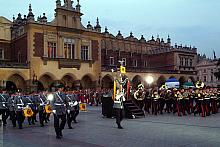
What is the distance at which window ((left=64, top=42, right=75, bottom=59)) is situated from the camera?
3700 cm

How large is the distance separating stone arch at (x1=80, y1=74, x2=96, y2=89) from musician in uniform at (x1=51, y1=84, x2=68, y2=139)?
2785cm

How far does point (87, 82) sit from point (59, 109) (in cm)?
2988

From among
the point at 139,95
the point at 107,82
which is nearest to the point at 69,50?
the point at 107,82

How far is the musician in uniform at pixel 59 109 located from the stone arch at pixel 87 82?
91.4 feet

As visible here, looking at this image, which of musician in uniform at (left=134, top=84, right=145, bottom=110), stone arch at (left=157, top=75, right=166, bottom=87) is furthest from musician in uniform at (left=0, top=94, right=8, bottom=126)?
stone arch at (left=157, top=75, right=166, bottom=87)

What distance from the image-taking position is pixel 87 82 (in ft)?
133

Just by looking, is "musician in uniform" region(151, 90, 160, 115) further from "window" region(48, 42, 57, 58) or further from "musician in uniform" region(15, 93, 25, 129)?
"window" region(48, 42, 57, 58)

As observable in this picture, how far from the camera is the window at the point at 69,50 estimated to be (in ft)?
121

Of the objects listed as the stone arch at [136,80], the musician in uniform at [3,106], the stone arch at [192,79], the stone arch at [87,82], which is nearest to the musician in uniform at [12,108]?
the musician in uniform at [3,106]

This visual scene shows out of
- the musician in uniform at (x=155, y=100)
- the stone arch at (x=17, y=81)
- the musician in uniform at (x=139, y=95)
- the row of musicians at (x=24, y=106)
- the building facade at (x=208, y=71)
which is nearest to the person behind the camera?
the row of musicians at (x=24, y=106)

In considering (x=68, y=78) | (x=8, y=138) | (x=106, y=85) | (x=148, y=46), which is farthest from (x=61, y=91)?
(x=148, y=46)

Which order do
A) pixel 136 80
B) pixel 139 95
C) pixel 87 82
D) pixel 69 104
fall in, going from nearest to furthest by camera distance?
1. pixel 69 104
2. pixel 139 95
3. pixel 87 82
4. pixel 136 80

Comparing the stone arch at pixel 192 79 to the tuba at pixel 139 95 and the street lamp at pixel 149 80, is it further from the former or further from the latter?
the tuba at pixel 139 95

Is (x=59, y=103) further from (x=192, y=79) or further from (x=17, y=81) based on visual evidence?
(x=192, y=79)
